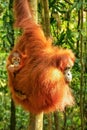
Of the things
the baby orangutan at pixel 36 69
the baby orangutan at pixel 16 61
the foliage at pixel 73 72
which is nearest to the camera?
the baby orangutan at pixel 36 69

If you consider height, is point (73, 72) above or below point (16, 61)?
below

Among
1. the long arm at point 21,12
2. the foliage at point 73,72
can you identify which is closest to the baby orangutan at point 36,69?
the long arm at point 21,12

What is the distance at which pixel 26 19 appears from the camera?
2.61 meters

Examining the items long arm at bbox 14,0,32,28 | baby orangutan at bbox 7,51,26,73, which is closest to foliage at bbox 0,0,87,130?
long arm at bbox 14,0,32,28

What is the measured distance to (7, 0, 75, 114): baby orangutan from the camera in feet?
8.02

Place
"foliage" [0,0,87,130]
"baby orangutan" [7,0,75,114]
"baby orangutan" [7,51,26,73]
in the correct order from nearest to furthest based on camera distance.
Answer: "baby orangutan" [7,0,75,114]
"baby orangutan" [7,51,26,73]
"foliage" [0,0,87,130]

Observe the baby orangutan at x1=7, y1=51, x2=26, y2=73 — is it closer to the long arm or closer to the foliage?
the long arm

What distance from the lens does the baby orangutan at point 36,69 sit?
245 centimetres

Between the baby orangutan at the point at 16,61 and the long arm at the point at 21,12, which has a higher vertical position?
the long arm at the point at 21,12

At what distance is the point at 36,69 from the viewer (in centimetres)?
245

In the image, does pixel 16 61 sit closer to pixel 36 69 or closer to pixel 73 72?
pixel 36 69

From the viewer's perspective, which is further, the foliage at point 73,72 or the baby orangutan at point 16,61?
the foliage at point 73,72

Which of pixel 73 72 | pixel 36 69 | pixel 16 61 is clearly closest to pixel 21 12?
pixel 16 61

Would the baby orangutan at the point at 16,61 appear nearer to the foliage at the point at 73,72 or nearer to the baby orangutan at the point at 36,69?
the baby orangutan at the point at 36,69
